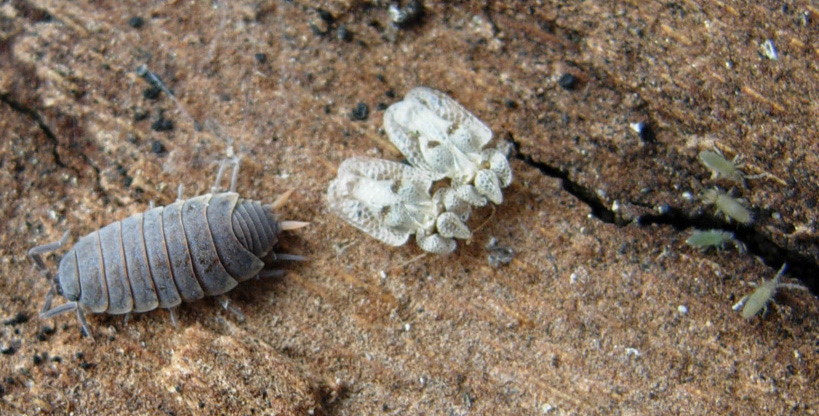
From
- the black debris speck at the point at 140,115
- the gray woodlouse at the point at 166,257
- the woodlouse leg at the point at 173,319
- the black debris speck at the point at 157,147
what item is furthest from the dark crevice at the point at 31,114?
the woodlouse leg at the point at 173,319

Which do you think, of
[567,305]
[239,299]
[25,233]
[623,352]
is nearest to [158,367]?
[239,299]

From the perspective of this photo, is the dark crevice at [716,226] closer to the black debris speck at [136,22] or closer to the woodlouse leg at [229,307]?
the woodlouse leg at [229,307]

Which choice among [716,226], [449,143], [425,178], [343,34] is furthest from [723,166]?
[343,34]

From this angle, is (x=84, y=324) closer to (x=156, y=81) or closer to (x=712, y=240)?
(x=156, y=81)

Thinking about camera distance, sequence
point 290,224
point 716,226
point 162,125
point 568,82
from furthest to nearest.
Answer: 1. point 162,125
2. point 568,82
3. point 290,224
4. point 716,226

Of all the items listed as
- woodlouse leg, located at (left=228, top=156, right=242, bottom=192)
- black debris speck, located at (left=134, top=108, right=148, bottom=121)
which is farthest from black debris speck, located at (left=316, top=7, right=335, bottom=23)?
black debris speck, located at (left=134, top=108, right=148, bottom=121)

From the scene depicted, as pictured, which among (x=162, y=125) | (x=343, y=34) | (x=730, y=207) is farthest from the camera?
(x=343, y=34)
